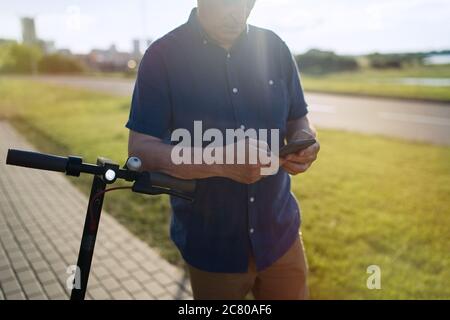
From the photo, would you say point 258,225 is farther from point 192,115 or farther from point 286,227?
point 192,115

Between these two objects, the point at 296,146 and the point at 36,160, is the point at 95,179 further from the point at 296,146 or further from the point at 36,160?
the point at 296,146

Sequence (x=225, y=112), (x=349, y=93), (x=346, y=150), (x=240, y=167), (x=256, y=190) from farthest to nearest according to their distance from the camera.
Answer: (x=349, y=93) < (x=346, y=150) < (x=256, y=190) < (x=225, y=112) < (x=240, y=167)

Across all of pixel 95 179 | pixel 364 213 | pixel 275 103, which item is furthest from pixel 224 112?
pixel 364 213

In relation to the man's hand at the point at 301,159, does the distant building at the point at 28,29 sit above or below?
above

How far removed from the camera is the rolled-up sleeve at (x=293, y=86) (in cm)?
189

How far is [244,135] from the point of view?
1.71m

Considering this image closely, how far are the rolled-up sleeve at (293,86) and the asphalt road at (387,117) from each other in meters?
8.06

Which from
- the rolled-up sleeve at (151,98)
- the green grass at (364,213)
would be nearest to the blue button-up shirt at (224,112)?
the rolled-up sleeve at (151,98)

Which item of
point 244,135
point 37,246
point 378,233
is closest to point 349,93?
point 378,233

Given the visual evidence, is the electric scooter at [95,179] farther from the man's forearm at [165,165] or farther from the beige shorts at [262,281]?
the beige shorts at [262,281]

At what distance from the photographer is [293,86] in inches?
75.0

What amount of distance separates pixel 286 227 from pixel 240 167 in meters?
0.65

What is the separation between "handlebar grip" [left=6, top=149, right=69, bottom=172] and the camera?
121cm

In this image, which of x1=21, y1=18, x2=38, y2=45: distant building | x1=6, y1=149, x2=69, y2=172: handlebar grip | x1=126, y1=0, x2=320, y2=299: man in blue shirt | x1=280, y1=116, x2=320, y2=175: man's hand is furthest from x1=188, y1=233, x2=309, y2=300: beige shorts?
x1=21, y1=18, x2=38, y2=45: distant building
